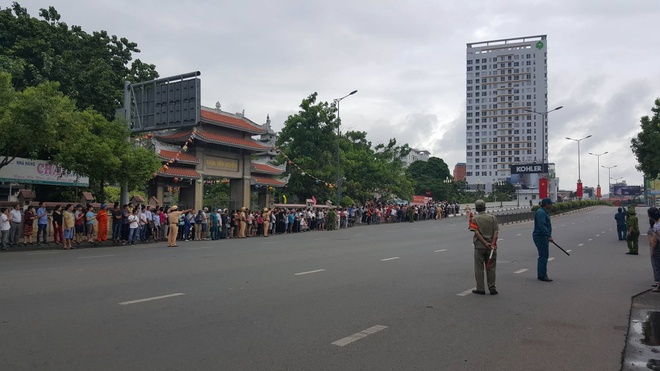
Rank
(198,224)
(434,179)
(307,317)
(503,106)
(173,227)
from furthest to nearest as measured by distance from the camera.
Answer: (503,106)
(434,179)
(198,224)
(173,227)
(307,317)

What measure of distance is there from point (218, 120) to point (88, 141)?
1801cm

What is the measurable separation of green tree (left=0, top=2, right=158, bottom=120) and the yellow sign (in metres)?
8.17

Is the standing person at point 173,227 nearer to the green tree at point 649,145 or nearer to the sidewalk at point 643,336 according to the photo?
the sidewalk at point 643,336

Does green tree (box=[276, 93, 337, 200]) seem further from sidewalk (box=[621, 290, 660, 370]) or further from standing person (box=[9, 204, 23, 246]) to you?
sidewalk (box=[621, 290, 660, 370])

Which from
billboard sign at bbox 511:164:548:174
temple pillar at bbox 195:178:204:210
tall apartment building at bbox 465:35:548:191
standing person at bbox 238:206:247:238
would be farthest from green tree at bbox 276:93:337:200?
tall apartment building at bbox 465:35:548:191

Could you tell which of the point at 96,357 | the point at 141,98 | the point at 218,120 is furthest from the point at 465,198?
Result: the point at 96,357

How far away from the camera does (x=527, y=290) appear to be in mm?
9328

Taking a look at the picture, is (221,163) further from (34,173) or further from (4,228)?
(4,228)

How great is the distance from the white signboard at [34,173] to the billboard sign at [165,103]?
156 inches

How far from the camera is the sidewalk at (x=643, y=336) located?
207 inches

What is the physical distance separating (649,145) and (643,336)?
2574 centimetres

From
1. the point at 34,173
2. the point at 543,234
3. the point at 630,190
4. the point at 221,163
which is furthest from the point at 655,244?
the point at 630,190

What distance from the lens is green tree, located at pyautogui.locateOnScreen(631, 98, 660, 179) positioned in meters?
25.7

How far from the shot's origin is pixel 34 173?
24344mm
